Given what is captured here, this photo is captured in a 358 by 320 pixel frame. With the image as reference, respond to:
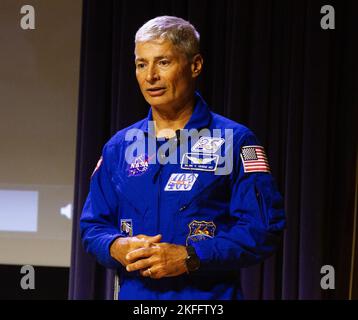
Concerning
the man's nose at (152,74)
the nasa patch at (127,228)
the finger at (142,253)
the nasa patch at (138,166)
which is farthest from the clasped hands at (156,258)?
the man's nose at (152,74)

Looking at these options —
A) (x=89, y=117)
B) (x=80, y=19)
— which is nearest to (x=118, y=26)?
(x=80, y=19)

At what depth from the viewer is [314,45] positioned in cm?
263

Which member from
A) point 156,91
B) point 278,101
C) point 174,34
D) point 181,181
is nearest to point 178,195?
point 181,181

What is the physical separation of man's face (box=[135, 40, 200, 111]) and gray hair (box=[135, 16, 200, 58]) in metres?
0.02

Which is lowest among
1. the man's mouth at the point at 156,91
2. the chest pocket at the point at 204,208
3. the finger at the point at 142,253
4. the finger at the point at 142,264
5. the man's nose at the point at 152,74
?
the finger at the point at 142,264

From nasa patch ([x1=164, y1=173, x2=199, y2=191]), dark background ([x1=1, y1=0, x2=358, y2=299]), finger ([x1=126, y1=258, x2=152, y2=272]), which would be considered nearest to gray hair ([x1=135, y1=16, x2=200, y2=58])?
nasa patch ([x1=164, y1=173, x2=199, y2=191])

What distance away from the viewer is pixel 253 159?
1.78 m

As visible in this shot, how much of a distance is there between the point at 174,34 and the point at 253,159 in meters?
0.43

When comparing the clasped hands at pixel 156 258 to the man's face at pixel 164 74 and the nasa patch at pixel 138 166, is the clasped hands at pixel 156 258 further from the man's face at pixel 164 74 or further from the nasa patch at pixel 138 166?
the man's face at pixel 164 74

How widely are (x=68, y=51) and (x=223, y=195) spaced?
1.33 m

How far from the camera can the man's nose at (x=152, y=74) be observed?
6.23 feet

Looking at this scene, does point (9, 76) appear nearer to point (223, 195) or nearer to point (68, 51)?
point (68, 51)

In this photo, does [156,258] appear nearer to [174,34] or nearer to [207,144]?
[207,144]

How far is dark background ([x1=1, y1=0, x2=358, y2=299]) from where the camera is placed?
8.66 feet
